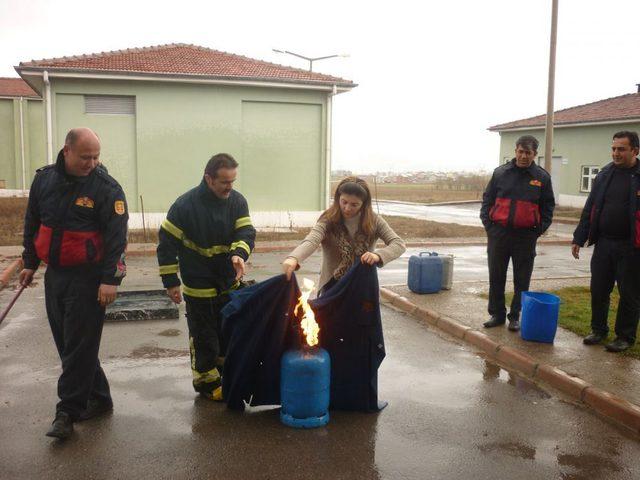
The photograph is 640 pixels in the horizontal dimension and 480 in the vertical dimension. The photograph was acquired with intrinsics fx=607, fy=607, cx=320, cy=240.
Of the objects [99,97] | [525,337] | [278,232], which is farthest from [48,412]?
[99,97]

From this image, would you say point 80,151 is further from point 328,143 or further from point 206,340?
point 328,143

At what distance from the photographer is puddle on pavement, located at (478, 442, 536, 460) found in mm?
4145

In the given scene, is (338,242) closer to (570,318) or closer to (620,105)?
(570,318)

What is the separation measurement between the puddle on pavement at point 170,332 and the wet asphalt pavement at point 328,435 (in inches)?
37.0

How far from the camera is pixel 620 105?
33.0 m

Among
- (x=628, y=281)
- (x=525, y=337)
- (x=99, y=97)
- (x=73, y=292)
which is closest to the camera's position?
(x=73, y=292)

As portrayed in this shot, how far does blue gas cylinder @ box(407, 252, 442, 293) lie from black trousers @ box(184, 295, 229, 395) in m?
4.71

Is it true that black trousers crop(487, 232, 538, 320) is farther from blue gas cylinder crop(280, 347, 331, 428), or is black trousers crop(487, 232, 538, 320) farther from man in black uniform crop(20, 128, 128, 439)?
man in black uniform crop(20, 128, 128, 439)

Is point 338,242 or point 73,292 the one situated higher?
point 338,242

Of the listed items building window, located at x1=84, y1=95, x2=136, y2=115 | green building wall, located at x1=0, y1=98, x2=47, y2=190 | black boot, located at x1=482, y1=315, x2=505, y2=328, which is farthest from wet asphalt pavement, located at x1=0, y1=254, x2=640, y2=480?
green building wall, located at x1=0, y1=98, x2=47, y2=190

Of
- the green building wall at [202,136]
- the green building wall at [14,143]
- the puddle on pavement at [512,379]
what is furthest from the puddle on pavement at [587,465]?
the green building wall at [14,143]

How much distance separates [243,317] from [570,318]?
4817 millimetres

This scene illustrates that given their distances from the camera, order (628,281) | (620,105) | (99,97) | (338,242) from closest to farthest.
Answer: (338,242), (628,281), (99,97), (620,105)

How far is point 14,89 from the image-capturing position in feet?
123
